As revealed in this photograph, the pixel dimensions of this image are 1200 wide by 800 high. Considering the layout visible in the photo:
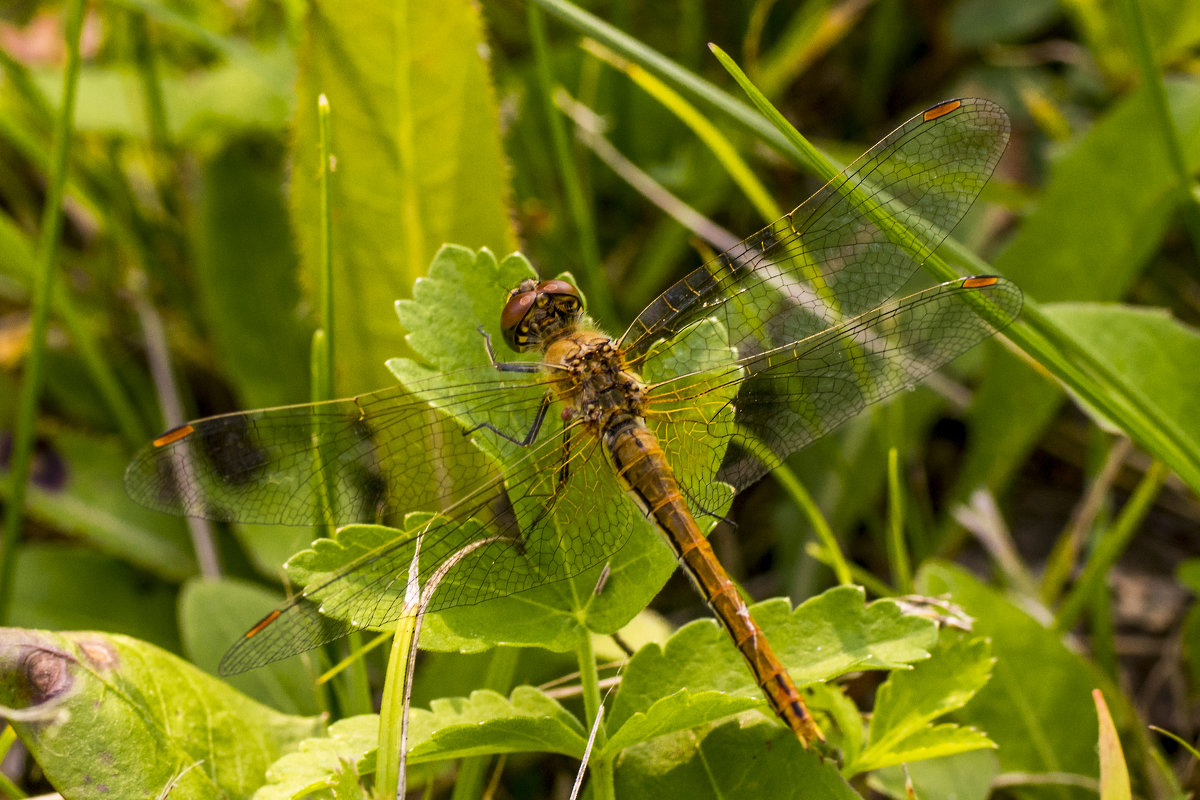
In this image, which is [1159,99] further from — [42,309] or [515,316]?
[42,309]

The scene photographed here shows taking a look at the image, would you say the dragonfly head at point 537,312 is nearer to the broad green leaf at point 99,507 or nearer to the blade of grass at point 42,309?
the blade of grass at point 42,309

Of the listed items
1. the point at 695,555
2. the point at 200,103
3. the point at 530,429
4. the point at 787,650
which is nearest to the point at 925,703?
the point at 787,650

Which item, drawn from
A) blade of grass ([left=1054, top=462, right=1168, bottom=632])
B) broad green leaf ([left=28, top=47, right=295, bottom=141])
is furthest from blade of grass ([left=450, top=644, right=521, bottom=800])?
→ broad green leaf ([left=28, top=47, right=295, bottom=141])

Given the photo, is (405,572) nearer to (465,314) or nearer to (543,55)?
(465,314)

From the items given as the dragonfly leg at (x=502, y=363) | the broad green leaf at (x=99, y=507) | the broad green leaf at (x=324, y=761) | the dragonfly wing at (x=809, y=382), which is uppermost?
the broad green leaf at (x=99, y=507)

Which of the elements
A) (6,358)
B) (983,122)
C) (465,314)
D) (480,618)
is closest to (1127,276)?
(983,122)

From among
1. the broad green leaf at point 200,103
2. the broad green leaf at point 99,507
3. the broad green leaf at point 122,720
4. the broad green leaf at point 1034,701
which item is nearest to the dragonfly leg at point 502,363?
the broad green leaf at point 122,720
